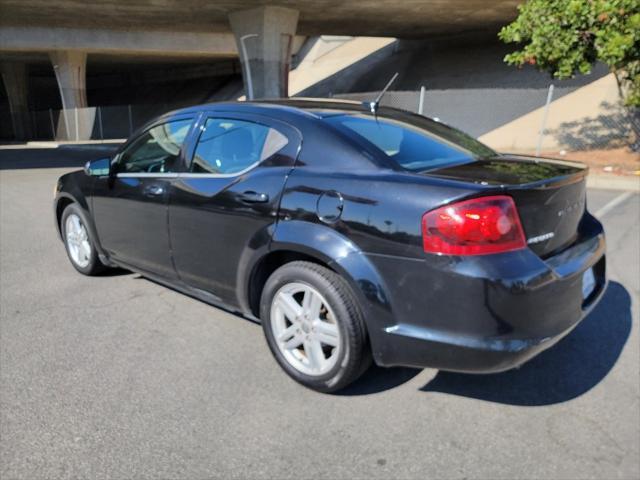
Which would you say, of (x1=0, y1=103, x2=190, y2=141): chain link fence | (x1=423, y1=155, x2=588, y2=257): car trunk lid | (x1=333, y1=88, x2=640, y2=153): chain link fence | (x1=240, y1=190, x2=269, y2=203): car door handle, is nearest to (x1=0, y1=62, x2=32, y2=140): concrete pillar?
(x1=0, y1=103, x2=190, y2=141): chain link fence

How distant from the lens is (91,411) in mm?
2723

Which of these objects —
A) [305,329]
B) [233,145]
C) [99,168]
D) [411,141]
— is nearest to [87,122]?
[99,168]

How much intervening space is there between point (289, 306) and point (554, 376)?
1617 millimetres

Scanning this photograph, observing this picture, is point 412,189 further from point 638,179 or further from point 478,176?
point 638,179

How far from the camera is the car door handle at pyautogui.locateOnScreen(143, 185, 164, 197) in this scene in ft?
12.0

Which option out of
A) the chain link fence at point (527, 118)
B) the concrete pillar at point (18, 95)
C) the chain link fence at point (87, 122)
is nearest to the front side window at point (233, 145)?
the chain link fence at point (527, 118)

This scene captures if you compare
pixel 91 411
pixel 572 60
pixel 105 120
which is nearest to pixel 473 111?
pixel 572 60

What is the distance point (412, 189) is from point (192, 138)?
1.80 m

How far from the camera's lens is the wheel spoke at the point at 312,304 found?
2779 mm

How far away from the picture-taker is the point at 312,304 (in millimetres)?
2803

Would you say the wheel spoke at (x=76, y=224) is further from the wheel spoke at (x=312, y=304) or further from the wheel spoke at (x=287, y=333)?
the wheel spoke at (x=312, y=304)

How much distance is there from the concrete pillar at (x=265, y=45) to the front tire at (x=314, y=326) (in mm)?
19558

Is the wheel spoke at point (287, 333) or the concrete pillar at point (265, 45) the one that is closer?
the wheel spoke at point (287, 333)

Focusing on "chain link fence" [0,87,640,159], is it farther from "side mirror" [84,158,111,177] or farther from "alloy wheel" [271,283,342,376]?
"alloy wheel" [271,283,342,376]
